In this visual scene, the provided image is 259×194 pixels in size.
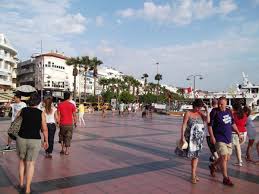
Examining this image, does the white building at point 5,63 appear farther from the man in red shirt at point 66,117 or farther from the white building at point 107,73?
the man in red shirt at point 66,117

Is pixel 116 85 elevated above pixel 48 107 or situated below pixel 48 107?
above

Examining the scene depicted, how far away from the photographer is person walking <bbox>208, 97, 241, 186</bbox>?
5855 millimetres

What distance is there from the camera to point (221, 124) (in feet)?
19.6

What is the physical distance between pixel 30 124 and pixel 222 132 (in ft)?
10.8

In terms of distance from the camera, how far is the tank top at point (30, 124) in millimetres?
5133

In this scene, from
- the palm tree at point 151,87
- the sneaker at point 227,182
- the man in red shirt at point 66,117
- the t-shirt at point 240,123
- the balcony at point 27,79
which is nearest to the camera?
the sneaker at point 227,182

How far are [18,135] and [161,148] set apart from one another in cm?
577

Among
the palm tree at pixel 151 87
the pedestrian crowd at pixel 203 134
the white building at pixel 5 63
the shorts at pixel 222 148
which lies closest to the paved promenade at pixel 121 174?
the pedestrian crowd at pixel 203 134

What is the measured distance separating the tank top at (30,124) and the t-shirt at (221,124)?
3047 millimetres

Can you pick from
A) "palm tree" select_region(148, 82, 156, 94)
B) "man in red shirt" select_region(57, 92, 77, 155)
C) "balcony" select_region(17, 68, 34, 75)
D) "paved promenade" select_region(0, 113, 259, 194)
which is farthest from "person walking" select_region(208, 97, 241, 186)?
"palm tree" select_region(148, 82, 156, 94)

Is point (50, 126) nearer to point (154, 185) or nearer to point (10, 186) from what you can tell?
point (10, 186)

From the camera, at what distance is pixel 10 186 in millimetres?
5547

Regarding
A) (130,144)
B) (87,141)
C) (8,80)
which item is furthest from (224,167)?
(8,80)

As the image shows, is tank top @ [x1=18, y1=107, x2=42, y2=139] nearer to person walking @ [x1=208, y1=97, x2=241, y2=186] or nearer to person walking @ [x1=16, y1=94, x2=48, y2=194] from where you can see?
person walking @ [x1=16, y1=94, x2=48, y2=194]
